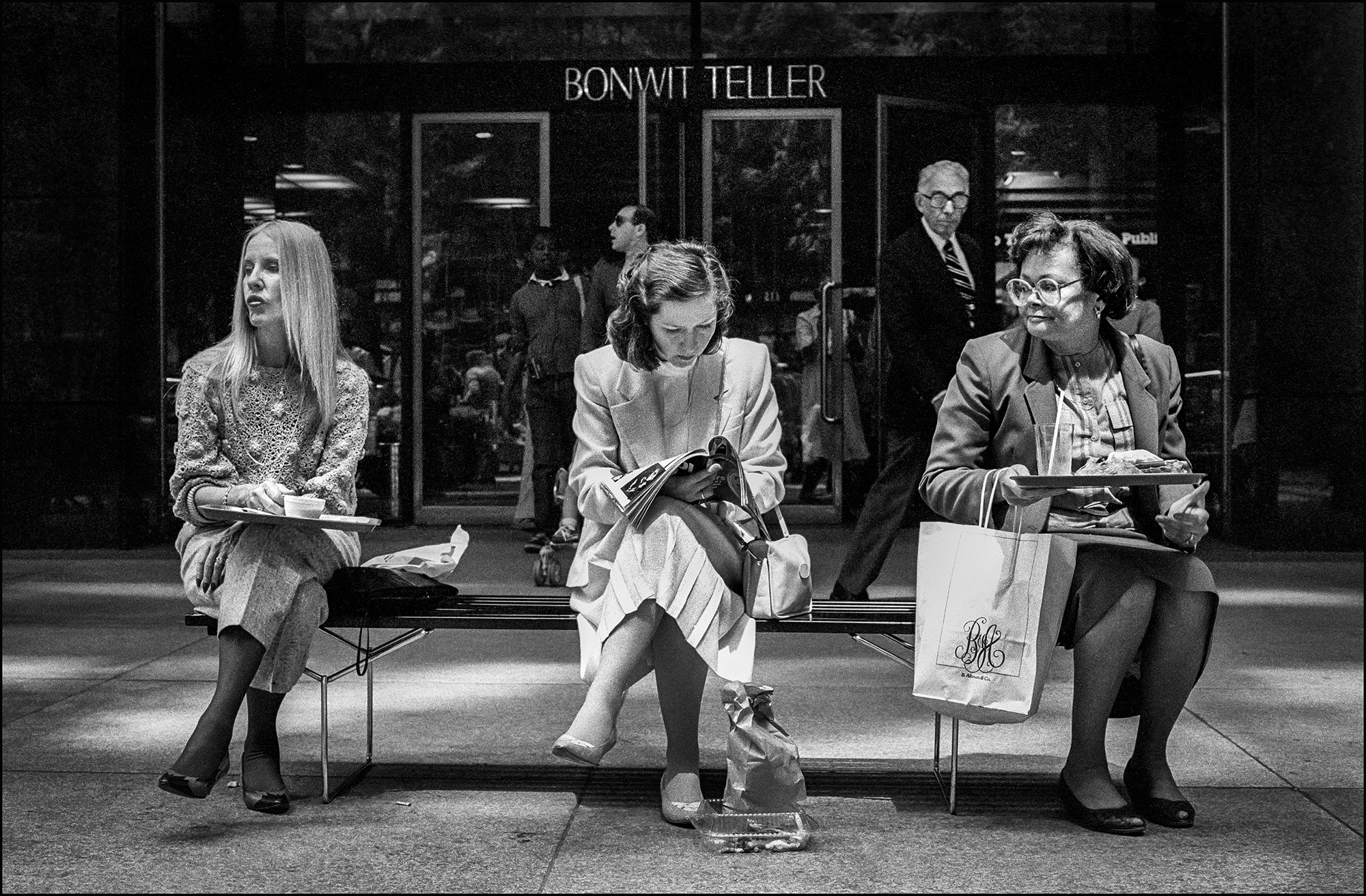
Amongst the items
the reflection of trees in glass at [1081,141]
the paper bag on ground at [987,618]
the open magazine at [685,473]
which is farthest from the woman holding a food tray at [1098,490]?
the reflection of trees in glass at [1081,141]

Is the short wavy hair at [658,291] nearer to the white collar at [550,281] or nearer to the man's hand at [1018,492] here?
the man's hand at [1018,492]

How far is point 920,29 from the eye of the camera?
1160 cm

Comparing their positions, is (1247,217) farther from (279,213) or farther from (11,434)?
(11,434)

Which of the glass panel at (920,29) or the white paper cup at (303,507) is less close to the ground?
the glass panel at (920,29)

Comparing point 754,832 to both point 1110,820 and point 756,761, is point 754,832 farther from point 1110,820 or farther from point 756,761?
point 1110,820

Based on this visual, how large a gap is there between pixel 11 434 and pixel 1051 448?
26.9 ft

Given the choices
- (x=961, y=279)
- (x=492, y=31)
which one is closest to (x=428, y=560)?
(x=961, y=279)

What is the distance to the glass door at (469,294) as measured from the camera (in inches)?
460

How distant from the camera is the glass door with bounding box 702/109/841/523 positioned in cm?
1149

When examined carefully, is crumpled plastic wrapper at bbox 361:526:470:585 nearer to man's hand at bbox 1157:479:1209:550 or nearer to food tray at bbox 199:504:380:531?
food tray at bbox 199:504:380:531

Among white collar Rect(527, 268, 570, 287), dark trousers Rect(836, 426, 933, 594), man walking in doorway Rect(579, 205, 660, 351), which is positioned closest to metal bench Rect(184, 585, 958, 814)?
dark trousers Rect(836, 426, 933, 594)

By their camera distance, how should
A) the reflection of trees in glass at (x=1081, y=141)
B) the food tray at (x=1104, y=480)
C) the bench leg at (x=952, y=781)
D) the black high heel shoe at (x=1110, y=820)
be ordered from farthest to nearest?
the reflection of trees in glass at (x=1081, y=141)
the bench leg at (x=952, y=781)
the black high heel shoe at (x=1110, y=820)
the food tray at (x=1104, y=480)

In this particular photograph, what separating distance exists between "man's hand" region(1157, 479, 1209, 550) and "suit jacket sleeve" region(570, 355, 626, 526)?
4.54 feet

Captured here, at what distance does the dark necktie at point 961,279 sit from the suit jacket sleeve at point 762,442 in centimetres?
277
